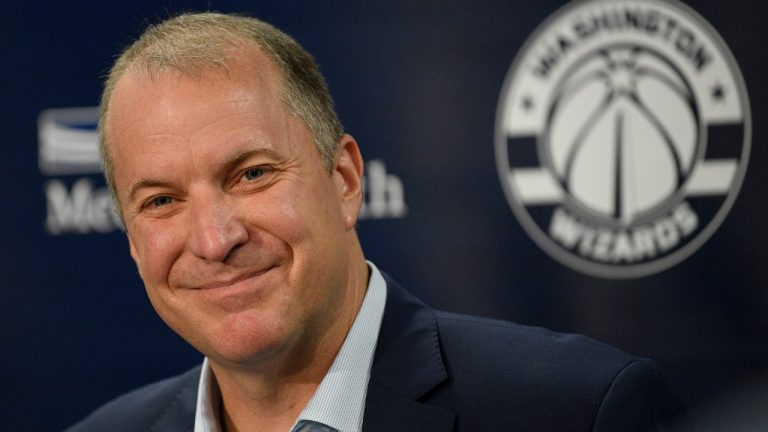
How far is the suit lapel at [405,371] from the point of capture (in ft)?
6.13

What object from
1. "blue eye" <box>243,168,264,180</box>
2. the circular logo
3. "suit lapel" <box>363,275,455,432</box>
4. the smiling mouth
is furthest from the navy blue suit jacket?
the circular logo

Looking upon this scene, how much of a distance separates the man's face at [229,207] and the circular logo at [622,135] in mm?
1210

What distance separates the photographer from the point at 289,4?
311 centimetres

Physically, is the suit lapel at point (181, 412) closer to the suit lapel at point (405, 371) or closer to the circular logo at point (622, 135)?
the suit lapel at point (405, 371)

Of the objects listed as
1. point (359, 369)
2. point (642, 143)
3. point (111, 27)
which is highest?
point (111, 27)

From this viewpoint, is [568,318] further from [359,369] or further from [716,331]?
[359,369]

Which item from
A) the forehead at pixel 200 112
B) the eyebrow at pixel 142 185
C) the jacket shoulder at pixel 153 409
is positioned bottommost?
the jacket shoulder at pixel 153 409

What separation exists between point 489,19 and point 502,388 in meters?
1.41

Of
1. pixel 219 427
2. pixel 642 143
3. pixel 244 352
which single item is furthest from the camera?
pixel 642 143

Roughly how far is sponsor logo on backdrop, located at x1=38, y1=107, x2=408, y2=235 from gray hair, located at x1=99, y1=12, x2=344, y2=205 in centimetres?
124

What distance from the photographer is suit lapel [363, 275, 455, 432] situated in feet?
6.13

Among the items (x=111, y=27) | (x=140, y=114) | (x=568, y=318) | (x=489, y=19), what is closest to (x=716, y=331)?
(x=568, y=318)

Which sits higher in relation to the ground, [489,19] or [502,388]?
[489,19]

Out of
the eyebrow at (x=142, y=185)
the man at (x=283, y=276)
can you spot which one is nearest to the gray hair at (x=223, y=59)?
the man at (x=283, y=276)
